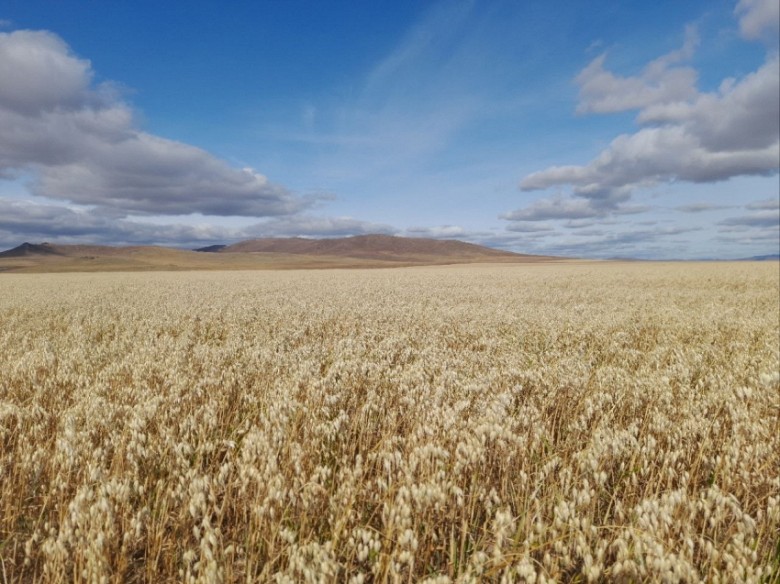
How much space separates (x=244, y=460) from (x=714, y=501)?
10.7 ft

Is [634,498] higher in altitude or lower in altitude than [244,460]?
lower

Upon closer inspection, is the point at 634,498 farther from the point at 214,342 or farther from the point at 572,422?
the point at 214,342

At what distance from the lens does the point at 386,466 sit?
9.85 ft

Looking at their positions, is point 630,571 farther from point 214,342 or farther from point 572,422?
point 214,342

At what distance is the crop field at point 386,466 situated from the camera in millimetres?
2262

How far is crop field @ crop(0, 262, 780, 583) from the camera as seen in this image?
2.26 metres

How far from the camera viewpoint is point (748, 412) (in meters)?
4.07

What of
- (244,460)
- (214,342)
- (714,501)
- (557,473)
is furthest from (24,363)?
(714,501)

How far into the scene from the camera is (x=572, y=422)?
4.20 m

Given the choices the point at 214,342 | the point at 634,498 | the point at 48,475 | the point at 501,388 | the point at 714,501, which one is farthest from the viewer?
the point at 214,342

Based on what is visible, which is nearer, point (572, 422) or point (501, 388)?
point (572, 422)

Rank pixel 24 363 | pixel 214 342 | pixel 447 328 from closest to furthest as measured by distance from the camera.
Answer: pixel 24 363, pixel 214 342, pixel 447 328

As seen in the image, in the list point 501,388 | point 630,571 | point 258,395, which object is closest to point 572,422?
point 501,388

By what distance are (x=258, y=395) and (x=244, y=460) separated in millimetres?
1985
